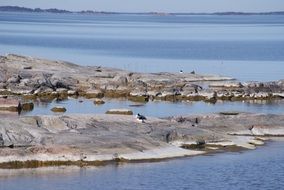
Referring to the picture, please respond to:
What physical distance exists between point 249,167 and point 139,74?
34.7 m

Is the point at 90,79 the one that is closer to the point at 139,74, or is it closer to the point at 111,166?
the point at 139,74

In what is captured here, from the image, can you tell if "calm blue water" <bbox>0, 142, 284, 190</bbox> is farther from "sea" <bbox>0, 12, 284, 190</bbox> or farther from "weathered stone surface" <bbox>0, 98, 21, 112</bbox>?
"weathered stone surface" <bbox>0, 98, 21, 112</bbox>

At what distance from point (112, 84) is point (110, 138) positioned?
27.9 m

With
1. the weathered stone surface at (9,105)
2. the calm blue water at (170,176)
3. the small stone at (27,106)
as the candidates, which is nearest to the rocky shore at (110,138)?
→ the calm blue water at (170,176)

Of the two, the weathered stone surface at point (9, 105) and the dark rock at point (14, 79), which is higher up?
the dark rock at point (14, 79)

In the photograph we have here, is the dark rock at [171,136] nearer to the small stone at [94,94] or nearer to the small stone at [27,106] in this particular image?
the small stone at [27,106]

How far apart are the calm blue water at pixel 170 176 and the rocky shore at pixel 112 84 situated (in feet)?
78.8

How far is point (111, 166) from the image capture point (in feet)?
120

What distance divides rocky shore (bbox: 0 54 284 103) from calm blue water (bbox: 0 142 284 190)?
78.8 ft

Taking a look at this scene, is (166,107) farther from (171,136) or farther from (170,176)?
(170,176)

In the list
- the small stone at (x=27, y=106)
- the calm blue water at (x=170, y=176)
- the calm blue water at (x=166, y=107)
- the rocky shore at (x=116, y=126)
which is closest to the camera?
the calm blue water at (x=170, y=176)

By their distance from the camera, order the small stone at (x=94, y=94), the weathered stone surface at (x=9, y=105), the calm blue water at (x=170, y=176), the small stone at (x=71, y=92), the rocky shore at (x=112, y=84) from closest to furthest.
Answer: the calm blue water at (x=170, y=176), the weathered stone surface at (x=9, y=105), the rocky shore at (x=112, y=84), the small stone at (x=94, y=94), the small stone at (x=71, y=92)

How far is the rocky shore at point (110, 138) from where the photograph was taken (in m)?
36.6

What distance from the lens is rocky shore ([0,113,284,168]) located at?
120 ft
